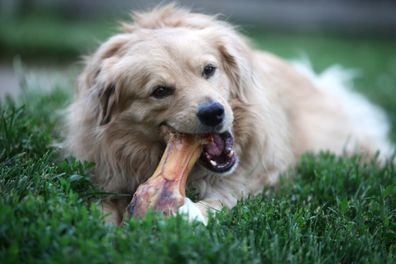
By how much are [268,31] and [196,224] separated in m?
10.9

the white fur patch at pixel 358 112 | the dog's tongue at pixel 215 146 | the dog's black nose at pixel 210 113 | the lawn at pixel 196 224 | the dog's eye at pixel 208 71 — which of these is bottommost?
the lawn at pixel 196 224

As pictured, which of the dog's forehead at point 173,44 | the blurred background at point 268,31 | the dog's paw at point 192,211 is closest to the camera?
the dog's paw at point 192,211

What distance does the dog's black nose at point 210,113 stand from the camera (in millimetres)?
3084

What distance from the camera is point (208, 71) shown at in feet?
11.3

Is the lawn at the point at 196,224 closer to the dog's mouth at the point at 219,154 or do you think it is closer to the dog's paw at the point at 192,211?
the dog's paw at the point at 192,211

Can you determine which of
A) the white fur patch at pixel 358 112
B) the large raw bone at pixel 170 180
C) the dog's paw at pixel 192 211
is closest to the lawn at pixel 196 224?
the dog's paw at pixel 192 211

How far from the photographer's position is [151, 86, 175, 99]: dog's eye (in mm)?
3283

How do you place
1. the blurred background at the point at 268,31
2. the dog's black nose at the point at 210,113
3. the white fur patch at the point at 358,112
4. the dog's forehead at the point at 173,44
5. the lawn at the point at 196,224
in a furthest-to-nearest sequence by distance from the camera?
the blurred background at the point at 268,31
the white fur patch at the point at 358,112
the dog's forehead at the point at 173,44
the dog's black nose at the point at 210,113
the lawn at the point at 196,224

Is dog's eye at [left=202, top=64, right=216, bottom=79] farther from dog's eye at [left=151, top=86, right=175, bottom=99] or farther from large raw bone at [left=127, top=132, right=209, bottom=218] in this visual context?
large raw bone at [left=127, top=132, right=209, bottom=218]

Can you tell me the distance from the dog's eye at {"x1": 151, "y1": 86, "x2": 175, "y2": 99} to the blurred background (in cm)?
404

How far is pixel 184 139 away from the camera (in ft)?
10.4

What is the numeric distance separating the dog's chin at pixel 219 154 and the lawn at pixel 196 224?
0.98 feet

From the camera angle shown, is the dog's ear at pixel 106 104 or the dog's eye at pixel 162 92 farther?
the dog's ear at pixel 106 104

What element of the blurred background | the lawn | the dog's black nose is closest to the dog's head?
the dog's black nose
